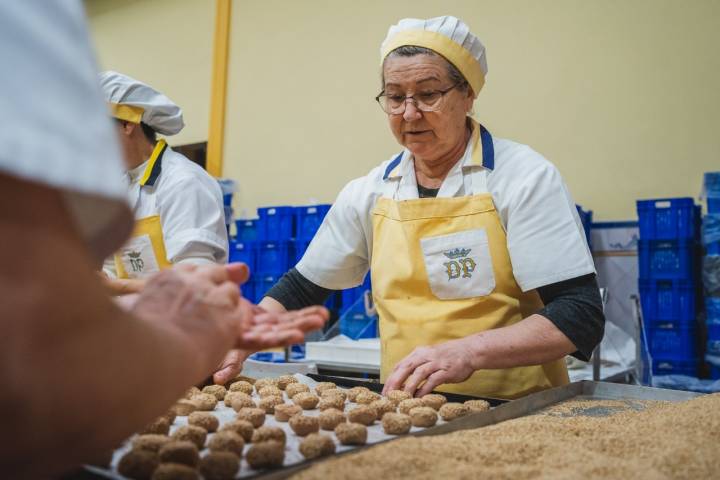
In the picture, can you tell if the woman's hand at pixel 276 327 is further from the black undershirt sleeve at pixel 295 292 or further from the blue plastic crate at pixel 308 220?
the blue plastic crate at pixel 308 220

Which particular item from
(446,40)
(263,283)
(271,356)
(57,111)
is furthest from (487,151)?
(263,283)

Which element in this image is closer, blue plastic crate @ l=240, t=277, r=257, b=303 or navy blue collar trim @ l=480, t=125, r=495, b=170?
navy blue collar trim @ l=480, t=125, r=495, b=170

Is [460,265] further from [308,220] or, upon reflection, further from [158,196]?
[308,220]

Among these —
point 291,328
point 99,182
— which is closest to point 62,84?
point 99,182

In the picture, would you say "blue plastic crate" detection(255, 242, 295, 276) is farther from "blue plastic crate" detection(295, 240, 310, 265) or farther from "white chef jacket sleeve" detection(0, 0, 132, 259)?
"white chef jacket sleeve" detection(0, 0, 132, 259)

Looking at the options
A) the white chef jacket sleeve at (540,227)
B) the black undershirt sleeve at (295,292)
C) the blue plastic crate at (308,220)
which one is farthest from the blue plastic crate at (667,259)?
the black undershirt sleeve at (295,292)

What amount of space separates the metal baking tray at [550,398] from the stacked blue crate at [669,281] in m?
2.54

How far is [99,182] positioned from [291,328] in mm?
384

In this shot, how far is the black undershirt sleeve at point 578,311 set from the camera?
1.58m

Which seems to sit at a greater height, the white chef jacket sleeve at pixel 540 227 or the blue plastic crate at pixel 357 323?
the white chef jacket sleeve at pixel 540 227

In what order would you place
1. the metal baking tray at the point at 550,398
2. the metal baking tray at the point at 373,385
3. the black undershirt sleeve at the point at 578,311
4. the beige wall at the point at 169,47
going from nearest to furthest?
the metal baking tray at the point at 550,398 < the metal baking tray at the point at 373,385 < the black undershirt sleeve at the point at 578,311 < the beige wall at the point at 169,47

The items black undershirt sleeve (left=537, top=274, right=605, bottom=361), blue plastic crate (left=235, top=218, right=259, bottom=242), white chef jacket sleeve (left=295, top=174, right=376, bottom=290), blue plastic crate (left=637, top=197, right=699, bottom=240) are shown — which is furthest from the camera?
blue plastic crate (left=235, top=218, right=259, bottom=242)

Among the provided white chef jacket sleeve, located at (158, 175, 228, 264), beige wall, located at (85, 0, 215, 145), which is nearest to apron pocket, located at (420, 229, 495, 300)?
white chef jacket sleeve, located at (158, 175, 228, 264)

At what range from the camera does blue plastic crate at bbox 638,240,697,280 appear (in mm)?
3850
